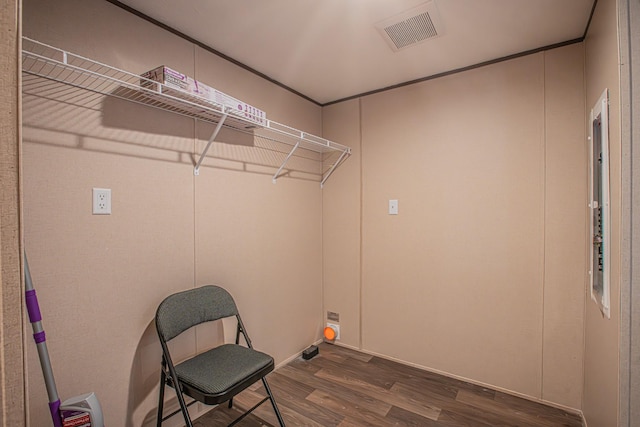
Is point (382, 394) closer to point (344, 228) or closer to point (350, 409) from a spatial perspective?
point (350, 409)

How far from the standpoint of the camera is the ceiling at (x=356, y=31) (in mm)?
1562

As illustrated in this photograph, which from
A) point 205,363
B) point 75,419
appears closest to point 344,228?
point 205,363

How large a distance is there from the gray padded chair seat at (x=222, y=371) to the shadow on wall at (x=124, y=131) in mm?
1094

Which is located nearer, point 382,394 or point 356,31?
point 356,31

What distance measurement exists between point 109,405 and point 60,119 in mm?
1325

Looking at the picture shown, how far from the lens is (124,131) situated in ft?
5.03

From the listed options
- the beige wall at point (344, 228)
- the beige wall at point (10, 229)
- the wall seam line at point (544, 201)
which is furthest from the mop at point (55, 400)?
the wall seam line at point (544, 201)

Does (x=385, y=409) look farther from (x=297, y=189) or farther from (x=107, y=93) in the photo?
(x=107, y=93)

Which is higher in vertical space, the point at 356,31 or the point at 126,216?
the point at 356,31

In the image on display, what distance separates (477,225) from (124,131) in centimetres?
224

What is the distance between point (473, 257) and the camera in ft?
7.21

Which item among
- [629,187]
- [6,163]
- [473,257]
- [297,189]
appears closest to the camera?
[6,163]

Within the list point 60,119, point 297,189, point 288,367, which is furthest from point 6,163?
point 288,367

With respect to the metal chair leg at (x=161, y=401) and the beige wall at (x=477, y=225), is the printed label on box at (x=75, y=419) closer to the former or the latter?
the metal chair leg at (x=161, y=401)
